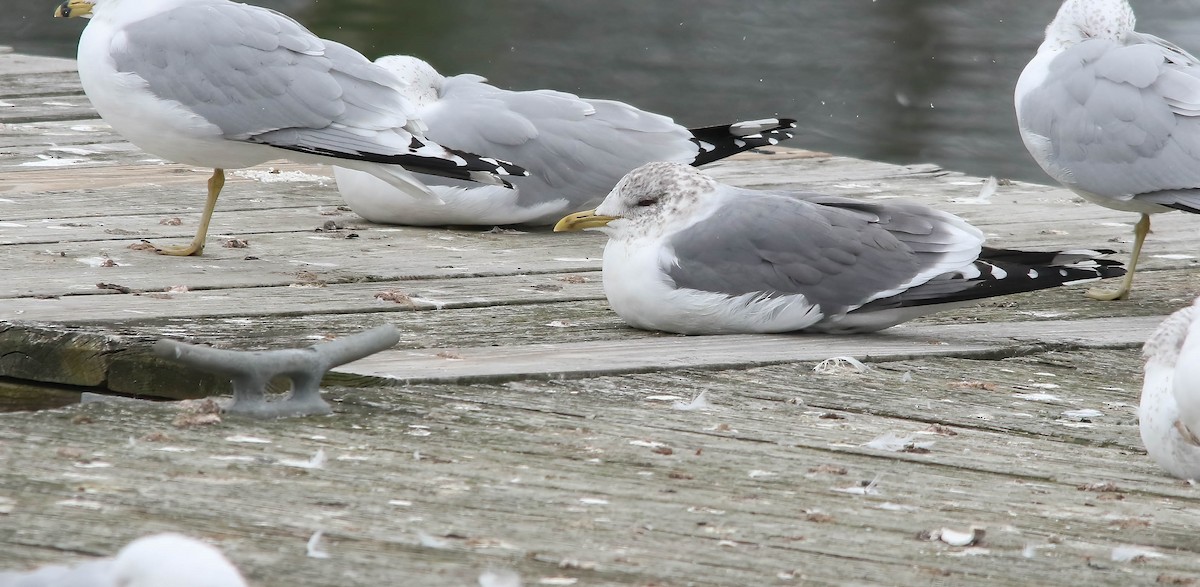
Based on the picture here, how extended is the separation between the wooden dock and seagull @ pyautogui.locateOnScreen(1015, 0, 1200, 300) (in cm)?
27

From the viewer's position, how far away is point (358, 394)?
2746 millimetres

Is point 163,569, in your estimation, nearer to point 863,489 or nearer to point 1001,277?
point 863,489

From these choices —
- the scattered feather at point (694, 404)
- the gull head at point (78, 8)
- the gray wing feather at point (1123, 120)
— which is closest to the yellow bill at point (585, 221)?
the scattered feather at point (694, 404)

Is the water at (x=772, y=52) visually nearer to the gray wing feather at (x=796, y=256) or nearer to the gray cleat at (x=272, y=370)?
the gray wing feather at (x=796, y=256)

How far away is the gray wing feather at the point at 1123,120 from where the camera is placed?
4.31m

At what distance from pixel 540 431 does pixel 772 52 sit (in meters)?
12.2

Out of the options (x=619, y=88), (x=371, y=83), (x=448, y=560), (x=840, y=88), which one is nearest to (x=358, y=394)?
(x=448, y=560)

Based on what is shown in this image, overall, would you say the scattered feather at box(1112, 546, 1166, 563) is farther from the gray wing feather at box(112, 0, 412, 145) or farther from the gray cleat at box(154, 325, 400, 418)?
the gray wing feather at box(112, 0, 412, 145)

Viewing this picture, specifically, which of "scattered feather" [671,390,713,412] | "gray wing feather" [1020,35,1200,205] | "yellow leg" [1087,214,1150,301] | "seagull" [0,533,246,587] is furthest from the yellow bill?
"seagull" [0,533,246,587]

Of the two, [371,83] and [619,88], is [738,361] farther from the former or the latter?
[619,88]

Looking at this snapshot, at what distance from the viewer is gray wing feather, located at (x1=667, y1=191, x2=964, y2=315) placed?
138 inches

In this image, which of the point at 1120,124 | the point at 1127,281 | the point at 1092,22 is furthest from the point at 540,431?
the point at 1092,22

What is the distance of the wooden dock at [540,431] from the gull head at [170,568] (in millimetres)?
406

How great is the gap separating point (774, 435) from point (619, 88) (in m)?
9.72
